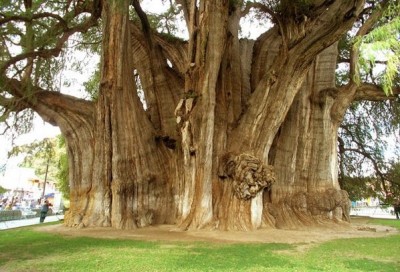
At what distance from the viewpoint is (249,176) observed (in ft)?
30.0

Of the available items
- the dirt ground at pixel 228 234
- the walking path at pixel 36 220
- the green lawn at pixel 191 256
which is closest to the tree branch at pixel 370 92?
the dirt ground at pixel 228 234

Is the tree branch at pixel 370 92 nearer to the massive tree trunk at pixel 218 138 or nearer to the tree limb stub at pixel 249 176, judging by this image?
the massive tree trunk at pixel 218 138

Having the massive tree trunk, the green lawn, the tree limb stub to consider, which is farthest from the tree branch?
the green lawn

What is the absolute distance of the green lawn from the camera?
5004 mm

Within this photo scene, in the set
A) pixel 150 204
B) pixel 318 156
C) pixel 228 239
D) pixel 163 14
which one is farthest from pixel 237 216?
pixel 163 14

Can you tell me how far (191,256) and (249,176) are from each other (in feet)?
12.2

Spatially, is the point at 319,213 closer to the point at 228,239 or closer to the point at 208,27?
the point at 228,239

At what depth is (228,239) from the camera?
25.0 feet

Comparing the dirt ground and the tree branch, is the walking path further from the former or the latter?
the tree branch

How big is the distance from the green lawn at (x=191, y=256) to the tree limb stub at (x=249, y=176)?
2.23 metres

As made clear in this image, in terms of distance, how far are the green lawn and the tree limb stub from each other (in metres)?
2.23

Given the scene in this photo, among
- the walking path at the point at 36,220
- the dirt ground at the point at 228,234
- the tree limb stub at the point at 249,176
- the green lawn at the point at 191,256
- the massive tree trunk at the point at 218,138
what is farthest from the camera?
the walking path at the point at 36,220

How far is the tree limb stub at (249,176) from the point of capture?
9.15 meters

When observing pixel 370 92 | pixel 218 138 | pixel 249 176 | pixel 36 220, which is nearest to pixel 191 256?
pixel 249 176
